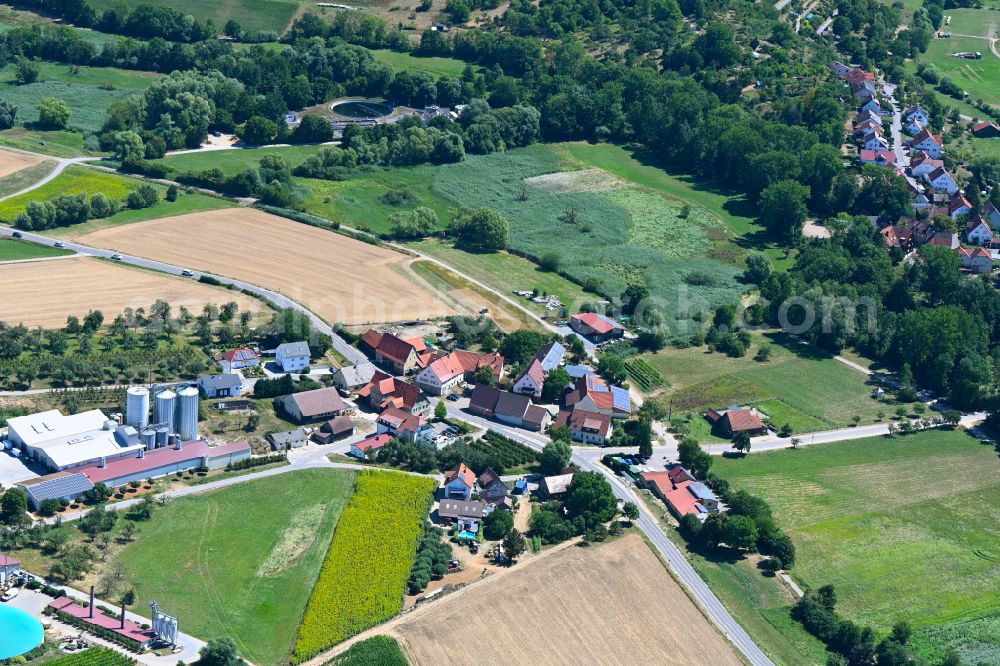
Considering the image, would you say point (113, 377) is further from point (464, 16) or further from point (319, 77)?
point (464, 16)

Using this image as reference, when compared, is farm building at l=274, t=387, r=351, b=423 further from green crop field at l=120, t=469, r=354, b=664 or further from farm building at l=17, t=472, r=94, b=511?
farm building at l=17, t=472, r=94, b=511

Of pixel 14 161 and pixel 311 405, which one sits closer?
pixel 311 405

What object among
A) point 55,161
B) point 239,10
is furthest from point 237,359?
point 239,10

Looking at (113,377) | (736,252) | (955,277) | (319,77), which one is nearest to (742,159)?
(736,252)

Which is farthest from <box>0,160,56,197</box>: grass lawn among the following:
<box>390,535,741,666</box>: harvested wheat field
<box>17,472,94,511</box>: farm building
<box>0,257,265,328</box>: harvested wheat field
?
<box>390,535,741,666</box>: harvested wheat field

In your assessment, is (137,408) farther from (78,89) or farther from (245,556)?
(78,89)
